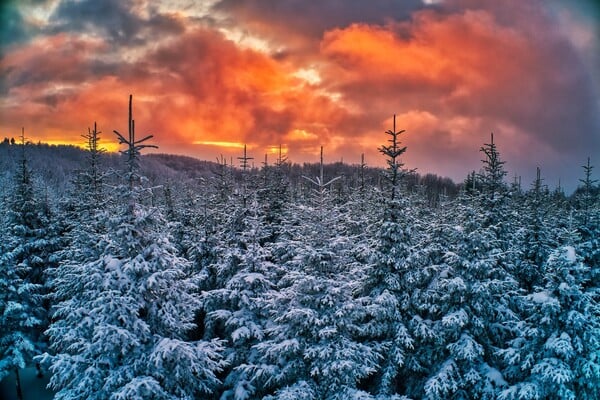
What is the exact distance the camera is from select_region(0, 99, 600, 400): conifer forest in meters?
13.9

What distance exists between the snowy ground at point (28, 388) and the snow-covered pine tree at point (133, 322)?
19825 mm

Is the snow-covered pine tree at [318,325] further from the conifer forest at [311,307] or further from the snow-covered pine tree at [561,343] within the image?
the snow-covered pine tree at [561,343]

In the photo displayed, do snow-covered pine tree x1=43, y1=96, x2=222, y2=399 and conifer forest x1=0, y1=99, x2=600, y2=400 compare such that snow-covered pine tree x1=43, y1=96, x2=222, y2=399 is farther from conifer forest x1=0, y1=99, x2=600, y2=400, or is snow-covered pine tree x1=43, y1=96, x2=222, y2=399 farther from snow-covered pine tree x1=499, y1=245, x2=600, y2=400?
snow-covered pine tree x1=499, y1=245, x2=600, y2=400

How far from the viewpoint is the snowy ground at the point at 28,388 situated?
2912cm

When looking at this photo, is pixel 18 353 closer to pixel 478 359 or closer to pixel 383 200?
pixel 383 200

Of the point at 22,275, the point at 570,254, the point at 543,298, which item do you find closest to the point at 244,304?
the point at 543,298

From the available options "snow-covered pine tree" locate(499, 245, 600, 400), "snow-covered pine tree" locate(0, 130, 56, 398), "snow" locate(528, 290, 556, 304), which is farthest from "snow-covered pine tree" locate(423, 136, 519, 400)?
"snow-covered pine tree" locate(0, 130, 56, 398)

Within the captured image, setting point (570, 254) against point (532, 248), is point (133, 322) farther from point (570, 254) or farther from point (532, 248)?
point (532, 248)

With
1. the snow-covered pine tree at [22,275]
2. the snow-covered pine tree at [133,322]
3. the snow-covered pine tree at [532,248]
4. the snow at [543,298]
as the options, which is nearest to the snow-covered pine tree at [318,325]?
the snow-covered pine tree at [133,322]

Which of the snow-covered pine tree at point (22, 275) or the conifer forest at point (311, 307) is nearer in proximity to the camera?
the conifer forest at point (311, 307)

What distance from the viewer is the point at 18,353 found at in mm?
24938

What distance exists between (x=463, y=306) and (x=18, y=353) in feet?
86.8

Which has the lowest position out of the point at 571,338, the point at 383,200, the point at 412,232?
the point at 571,338

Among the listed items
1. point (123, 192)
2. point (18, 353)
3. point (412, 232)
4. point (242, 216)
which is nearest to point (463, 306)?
point (412, 232)
